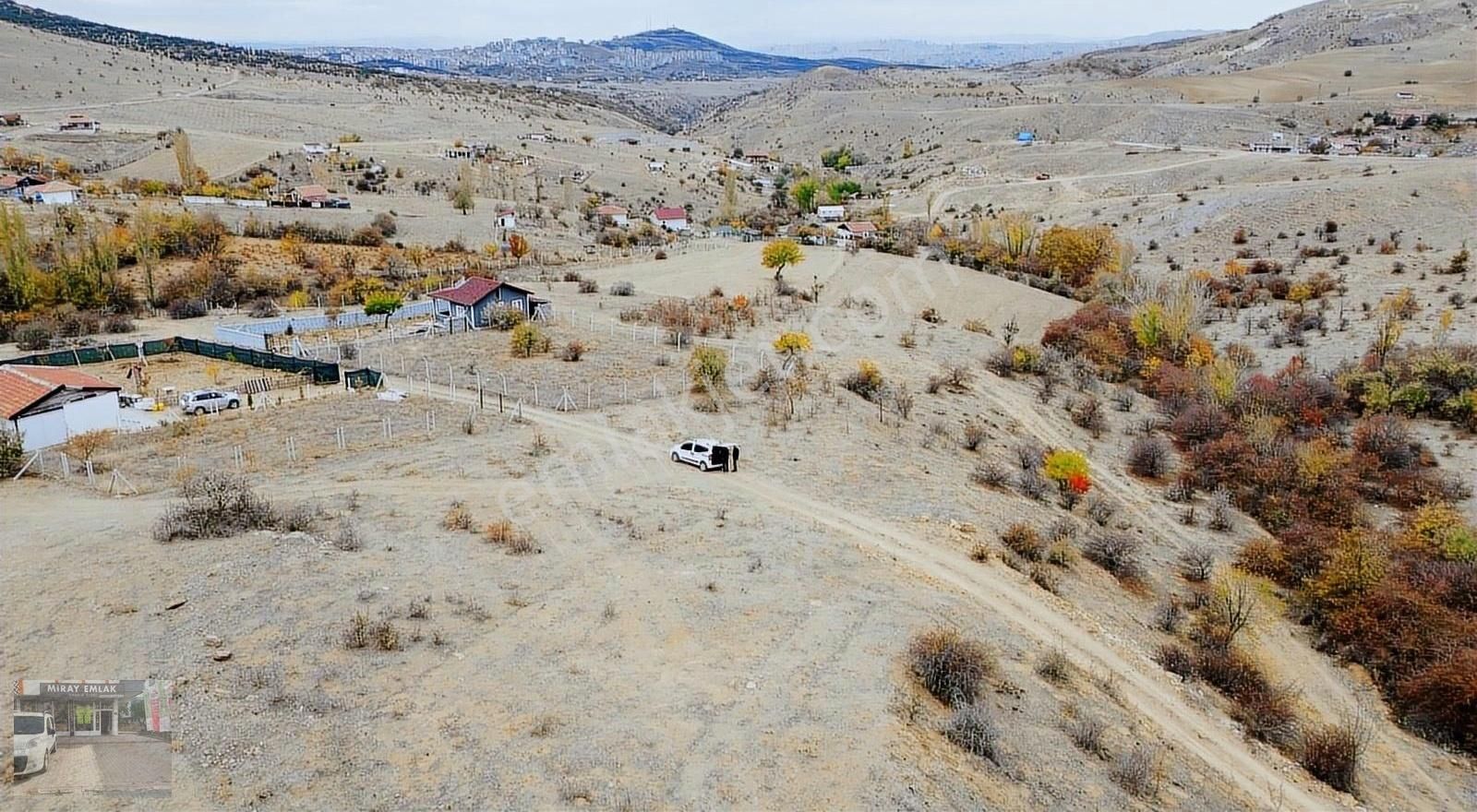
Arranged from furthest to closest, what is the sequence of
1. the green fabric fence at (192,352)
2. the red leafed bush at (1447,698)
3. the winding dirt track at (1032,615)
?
the green fabric fence at (192,352)
the red leafed bush at (1447,698)
the winding dirt track at (1032,615)

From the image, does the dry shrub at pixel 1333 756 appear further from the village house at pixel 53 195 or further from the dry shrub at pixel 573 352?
the village house at pixel 53 195

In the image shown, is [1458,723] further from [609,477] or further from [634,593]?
[609,477]

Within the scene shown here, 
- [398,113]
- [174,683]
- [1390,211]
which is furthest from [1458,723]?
[398,113]

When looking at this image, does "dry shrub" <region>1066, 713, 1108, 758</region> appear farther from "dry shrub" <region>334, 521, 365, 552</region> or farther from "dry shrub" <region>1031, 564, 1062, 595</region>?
"dry shrub" <region>334, 521, 365, 552</region>

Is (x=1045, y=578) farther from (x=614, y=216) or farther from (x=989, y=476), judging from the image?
(x=614, y=216)

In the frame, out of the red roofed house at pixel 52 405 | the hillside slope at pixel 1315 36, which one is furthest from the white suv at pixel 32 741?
the hillside slope at pixel 1315 36

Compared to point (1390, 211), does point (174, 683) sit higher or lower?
lower
